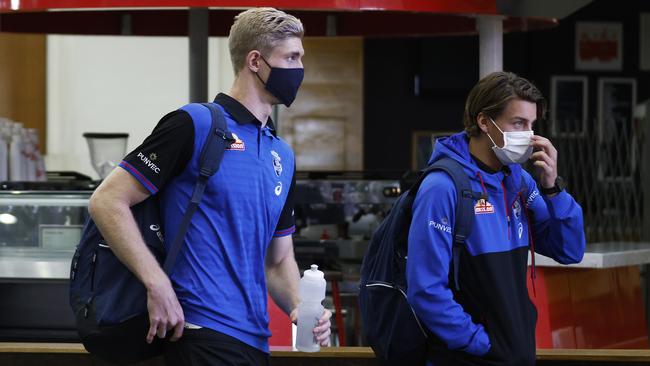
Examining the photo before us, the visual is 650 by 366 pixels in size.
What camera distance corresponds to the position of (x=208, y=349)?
2.75 meters

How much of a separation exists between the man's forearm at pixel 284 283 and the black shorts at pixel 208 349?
325mm

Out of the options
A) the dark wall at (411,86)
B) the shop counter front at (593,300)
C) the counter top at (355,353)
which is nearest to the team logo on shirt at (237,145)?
the counter top at (355,353)

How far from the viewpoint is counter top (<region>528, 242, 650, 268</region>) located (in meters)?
5.24

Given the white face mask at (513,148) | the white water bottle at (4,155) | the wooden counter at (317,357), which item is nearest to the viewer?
the white face mask at (513,148)

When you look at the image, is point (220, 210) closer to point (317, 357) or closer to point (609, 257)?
point (317, 357)

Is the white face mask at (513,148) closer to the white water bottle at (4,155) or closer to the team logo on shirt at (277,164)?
the team logo on shirt at (277,164)

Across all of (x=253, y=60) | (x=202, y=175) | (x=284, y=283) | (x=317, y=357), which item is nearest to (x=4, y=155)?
(x=317, y=357)

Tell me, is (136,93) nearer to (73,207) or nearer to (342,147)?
(342,147)

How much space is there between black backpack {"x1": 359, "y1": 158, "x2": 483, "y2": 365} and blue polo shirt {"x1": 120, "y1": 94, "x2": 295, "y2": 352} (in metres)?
0.41

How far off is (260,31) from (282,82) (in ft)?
0.48

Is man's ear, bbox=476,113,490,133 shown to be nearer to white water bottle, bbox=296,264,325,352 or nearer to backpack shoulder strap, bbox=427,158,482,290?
backpack shoulder strap, bbox=427,158,482,290

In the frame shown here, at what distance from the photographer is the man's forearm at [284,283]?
122 inches

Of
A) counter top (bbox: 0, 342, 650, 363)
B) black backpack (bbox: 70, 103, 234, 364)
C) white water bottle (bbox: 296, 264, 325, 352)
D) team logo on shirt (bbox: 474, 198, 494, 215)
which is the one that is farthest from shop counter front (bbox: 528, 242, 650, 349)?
black backpack (bbox: 70, 103, 234, 364)

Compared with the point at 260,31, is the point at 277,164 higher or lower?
lower
